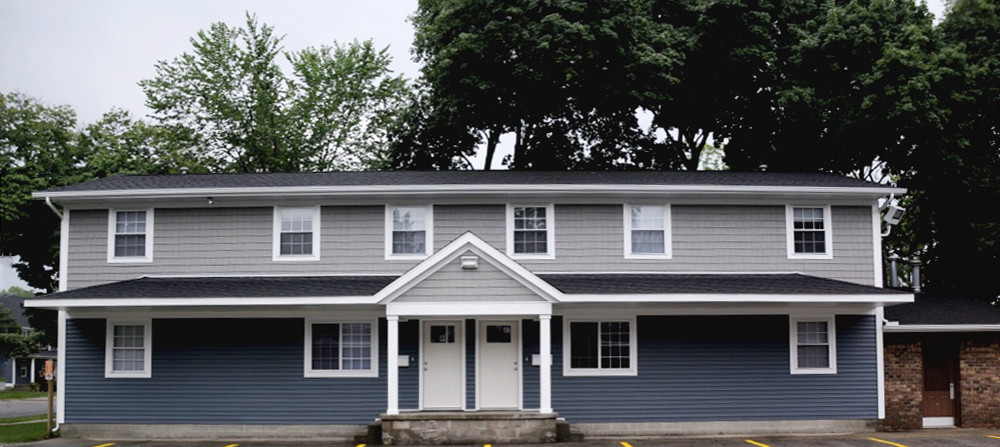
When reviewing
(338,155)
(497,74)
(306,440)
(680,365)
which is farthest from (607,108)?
(306,440)

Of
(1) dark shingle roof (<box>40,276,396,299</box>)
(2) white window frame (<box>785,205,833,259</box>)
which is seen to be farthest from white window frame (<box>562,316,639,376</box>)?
(2) white window frame (<box>785,205,833,259</box>)

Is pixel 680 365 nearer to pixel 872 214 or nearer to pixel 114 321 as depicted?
pixel 872 214

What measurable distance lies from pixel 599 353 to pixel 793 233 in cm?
521

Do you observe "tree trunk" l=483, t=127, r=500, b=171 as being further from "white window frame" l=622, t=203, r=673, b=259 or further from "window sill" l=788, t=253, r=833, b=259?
"window sill" l=788, t=253, r=833, b=259

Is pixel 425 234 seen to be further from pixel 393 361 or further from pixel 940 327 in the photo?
pixel 940 327

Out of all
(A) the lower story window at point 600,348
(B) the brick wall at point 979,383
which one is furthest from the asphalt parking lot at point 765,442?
(A) the lower story window at point 600,348

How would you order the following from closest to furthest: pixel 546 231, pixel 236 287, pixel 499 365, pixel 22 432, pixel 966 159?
pixel 236 287 → pixel 499 365 → pixel 546 231 → pixel 22 432 → pixel 966 159

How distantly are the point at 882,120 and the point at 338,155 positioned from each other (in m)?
21.8

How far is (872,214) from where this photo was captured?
2025 cm

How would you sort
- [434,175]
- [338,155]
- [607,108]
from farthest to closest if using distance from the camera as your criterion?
[338,155], [607,108], [434,175]

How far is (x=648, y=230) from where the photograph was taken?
65.9ft

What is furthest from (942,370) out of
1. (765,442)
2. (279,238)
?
(279,238)

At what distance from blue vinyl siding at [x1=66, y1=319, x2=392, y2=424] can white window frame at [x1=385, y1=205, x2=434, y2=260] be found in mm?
1640

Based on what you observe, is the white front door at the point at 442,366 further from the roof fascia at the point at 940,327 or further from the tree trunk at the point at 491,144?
the tree trunk at the point at 491,144
